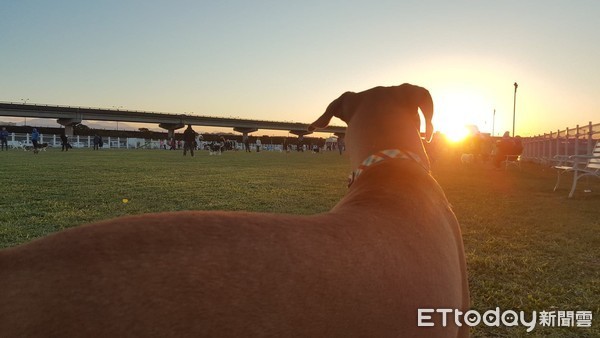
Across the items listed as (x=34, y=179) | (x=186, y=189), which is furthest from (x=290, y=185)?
(x=34, y=179)

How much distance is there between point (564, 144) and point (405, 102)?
2420cm

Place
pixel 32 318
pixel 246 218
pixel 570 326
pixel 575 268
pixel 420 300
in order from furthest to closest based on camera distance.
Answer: pixel 575 268
pixel 570 326
pixel 420 300
pixel 246 218
pixel 32 318

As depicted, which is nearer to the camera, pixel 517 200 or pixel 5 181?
pixel 517 200

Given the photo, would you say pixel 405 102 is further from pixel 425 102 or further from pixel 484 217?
pixel 484 217

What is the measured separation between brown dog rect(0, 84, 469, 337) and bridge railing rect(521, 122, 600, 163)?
1181cm

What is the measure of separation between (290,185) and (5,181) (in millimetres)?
8093

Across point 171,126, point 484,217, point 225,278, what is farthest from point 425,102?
point 171,126

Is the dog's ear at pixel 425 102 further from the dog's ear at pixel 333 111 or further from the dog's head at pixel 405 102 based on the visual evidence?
the dog's ear at pixel 333 111

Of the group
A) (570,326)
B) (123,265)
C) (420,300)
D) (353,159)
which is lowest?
(570,326)

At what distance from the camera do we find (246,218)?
4.56ft

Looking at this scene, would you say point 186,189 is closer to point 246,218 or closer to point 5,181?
point 5,181

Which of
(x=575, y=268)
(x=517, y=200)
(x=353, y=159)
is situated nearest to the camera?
(x=353, y=159)

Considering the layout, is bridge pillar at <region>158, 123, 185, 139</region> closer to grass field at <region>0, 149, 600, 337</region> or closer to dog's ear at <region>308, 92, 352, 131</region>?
grass field at <region>0, 149, 600, 337</region>

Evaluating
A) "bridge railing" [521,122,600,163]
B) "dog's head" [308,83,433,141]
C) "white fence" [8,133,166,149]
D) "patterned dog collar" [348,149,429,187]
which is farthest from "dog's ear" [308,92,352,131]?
"white fence" [8,133,166,149]
